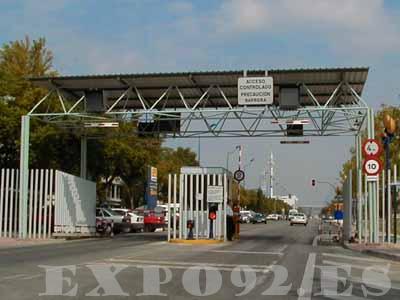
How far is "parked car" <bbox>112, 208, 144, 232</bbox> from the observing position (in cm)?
4751

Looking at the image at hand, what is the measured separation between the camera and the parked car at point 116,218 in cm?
4538

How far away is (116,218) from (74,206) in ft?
28.3

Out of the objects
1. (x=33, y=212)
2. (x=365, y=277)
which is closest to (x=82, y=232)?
(x=33, y=212)

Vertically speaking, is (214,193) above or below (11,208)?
above

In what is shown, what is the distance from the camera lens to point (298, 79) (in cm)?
3366

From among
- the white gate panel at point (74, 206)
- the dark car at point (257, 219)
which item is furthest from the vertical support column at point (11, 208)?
the dark car at point (257, 219)

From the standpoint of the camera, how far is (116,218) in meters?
46.0

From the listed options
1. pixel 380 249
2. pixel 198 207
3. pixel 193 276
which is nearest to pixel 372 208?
pixel 380 249

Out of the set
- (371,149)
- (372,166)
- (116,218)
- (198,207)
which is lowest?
(116,218)

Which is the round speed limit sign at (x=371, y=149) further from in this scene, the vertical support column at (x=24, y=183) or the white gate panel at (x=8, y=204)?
the white gate panel at (x=8, y=204)

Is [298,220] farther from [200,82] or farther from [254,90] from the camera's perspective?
[254,90]

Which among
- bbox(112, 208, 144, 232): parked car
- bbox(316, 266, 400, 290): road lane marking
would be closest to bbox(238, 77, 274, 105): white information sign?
bbox(316, 266, 400, 290): road lane marking

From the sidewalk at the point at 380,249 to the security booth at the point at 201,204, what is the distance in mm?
6084

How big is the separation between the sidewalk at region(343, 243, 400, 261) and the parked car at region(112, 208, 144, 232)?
1929cm
